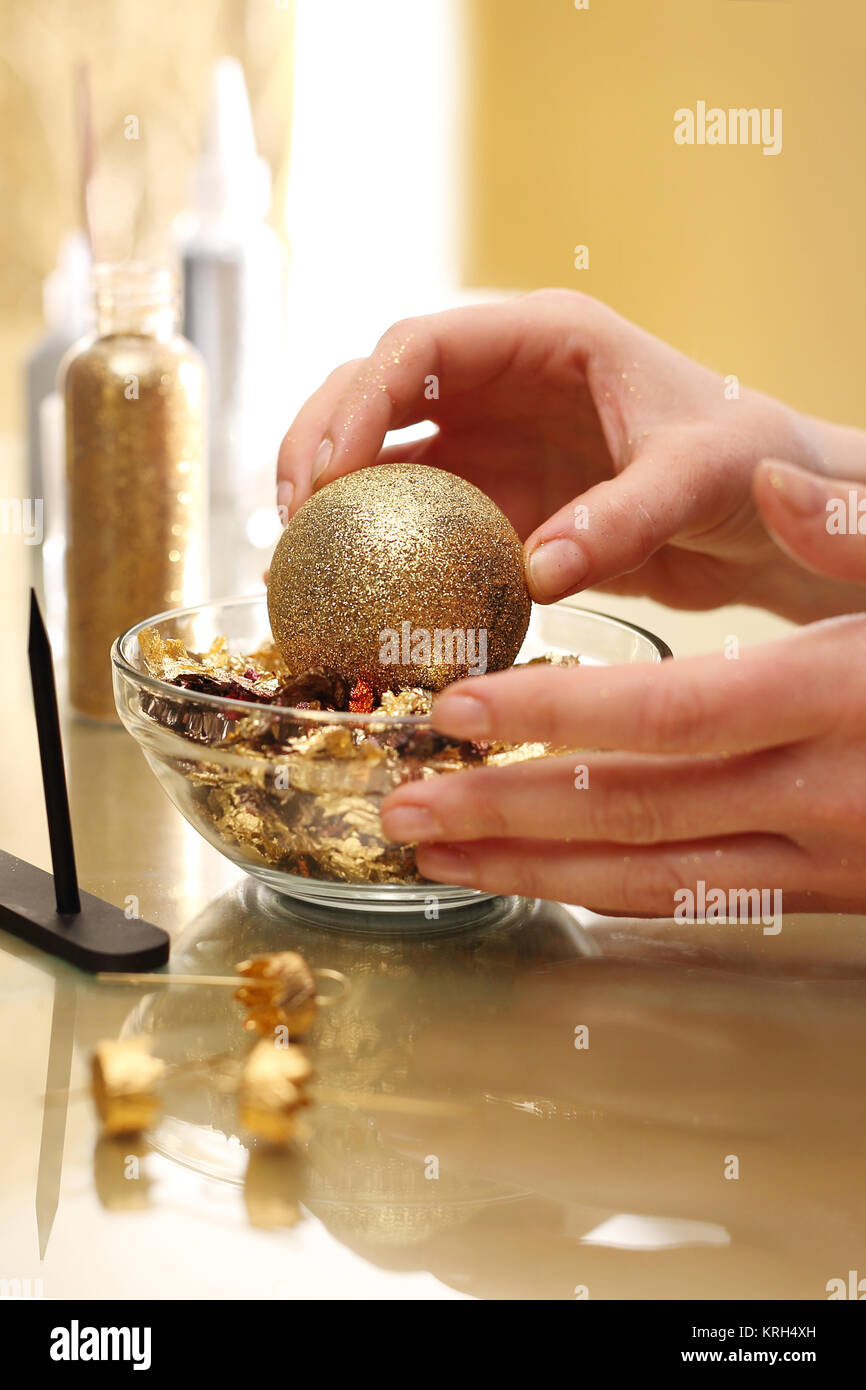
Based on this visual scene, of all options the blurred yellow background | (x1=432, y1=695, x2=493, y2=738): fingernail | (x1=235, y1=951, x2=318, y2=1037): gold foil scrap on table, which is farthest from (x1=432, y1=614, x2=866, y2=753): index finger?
the blurred yellow background

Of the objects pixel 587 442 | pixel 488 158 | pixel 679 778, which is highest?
pixel 488 158

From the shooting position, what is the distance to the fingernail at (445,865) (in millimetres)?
535

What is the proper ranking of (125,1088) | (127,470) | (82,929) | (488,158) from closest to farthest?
(125,1088)
(82,929)
(127,470)
(488,158)

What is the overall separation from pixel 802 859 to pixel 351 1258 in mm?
252

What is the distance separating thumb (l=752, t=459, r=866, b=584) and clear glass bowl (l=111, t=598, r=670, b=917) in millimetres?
157

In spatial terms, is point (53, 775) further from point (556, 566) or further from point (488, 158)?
point (488, 158)

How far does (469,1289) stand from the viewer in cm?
39

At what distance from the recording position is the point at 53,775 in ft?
1.91

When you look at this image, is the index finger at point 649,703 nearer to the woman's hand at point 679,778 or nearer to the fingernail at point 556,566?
the woman's hand at point 679,778

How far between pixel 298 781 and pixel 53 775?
12 cm

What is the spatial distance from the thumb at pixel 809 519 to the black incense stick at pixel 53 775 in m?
0.30

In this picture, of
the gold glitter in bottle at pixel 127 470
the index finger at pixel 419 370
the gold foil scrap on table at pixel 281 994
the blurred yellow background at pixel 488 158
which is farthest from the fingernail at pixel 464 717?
the blurred yellow background at pixel 488 158

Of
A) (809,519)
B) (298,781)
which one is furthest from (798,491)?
(298,781)

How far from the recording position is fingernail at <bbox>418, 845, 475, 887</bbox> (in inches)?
21.0
